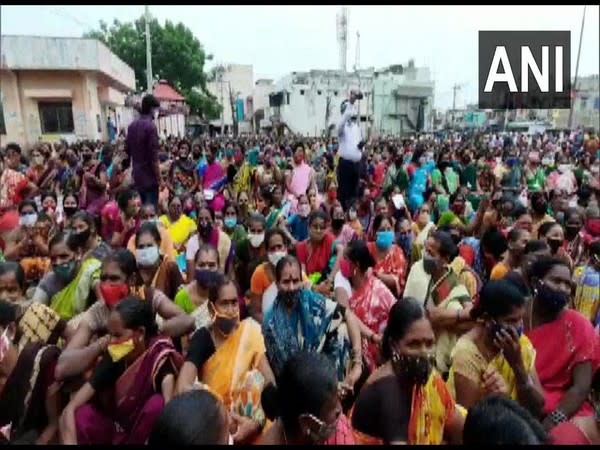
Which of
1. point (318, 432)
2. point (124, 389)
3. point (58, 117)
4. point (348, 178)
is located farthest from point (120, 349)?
point (58, 117)

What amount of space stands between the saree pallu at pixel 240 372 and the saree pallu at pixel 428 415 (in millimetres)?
683

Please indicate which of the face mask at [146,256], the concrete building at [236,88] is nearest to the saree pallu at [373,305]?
the face mask at [146,256]

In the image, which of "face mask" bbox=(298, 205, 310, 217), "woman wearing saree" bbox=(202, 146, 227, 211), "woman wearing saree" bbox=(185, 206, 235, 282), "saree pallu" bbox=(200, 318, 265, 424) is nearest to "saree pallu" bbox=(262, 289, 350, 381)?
"saree pallu" bbox=(200, 318, 265, 424)

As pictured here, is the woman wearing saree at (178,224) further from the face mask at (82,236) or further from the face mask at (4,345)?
the face mask at (4,345)

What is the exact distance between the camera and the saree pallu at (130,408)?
2.38 metres

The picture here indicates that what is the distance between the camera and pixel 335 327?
3154 mm

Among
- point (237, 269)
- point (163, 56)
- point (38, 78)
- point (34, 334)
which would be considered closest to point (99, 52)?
point (38, 78)

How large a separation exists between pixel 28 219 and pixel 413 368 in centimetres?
457

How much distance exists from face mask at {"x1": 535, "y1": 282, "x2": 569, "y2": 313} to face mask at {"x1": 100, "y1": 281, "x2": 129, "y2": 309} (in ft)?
7.09

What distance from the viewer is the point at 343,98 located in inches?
1629

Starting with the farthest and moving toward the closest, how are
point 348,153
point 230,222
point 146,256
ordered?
1. point 348,153
2. point 230,222
3. point 146,256

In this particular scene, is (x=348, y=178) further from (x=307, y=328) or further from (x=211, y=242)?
(x=307, y=328)

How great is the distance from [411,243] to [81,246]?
2.82 meters

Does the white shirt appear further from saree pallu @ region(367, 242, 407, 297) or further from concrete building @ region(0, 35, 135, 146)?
concrete building @ region(0, 35, 135, 146)
